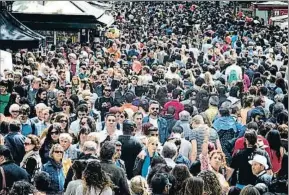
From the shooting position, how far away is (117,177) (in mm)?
7410

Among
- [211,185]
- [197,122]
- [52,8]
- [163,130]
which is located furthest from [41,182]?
[52,8]

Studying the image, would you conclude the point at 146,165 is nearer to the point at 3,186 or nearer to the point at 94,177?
the point at 3,186

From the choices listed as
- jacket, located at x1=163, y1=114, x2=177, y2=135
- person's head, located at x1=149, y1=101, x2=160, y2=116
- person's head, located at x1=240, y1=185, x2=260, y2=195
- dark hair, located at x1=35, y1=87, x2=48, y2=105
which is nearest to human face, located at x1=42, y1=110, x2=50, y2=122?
person's head, located at x1=149, y1=101, x2=160, y2=116

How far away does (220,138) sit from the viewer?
9.48 metres

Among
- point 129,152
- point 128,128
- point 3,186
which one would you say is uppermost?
point 128,128

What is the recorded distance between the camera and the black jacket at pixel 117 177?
7359mm

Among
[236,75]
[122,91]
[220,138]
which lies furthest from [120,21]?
[220,138]

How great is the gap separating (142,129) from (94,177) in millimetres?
2540

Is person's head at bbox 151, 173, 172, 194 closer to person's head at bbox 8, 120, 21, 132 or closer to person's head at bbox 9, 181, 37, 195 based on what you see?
person's head at bbox 9, 181, 37, 195

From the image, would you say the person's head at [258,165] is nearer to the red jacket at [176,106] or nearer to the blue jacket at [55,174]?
the blue jacket at [55,174]

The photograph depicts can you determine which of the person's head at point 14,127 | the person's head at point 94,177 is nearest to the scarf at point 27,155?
the person's head at point 14,127

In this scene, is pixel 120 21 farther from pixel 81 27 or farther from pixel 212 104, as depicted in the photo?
pixel 212 104

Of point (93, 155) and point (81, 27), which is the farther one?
point (81, 27)

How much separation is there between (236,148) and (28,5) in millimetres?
13158
